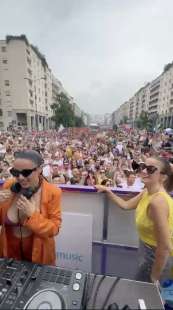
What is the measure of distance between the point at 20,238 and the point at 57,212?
344 mm

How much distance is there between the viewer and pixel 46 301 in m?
0.90

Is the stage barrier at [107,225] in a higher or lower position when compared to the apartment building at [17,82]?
lower

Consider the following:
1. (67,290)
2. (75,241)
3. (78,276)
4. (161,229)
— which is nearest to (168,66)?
(75,241)

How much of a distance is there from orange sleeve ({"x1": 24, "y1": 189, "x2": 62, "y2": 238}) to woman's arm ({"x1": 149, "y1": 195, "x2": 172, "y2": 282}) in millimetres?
698

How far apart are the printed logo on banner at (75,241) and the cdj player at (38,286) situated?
1067mm

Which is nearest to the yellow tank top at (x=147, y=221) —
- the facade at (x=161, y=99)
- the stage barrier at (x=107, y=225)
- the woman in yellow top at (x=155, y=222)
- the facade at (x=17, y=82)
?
the woman in yellow top at (x=155, y=222)

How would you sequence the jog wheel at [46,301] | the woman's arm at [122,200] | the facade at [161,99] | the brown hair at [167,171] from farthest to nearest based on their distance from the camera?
1. the facade at [161,99]
2. the woman's arm at [122,200]
3. the brown hair at [167,171]
4. the jog wheel at [46,301]

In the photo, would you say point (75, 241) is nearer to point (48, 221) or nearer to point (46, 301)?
point (48, 221)

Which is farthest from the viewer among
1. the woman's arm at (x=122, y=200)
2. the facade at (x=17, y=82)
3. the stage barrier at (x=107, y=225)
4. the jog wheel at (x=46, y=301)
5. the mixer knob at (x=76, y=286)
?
the facade at (x=17, y=82)

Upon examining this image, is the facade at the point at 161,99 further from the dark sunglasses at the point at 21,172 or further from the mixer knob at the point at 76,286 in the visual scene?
the mixer knob at the point at 76,286

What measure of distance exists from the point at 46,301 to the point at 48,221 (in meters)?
0.61

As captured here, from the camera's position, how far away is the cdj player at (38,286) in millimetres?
915

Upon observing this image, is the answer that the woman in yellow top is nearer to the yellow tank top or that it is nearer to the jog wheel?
the yellow tank top

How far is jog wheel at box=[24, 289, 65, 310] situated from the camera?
88 cm
